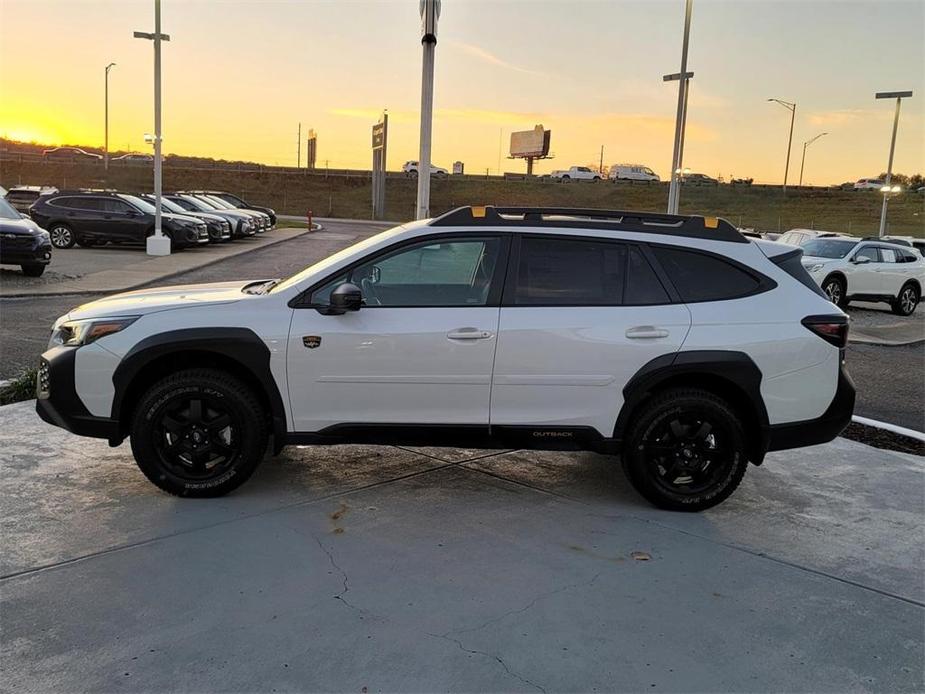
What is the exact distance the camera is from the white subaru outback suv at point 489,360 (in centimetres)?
459

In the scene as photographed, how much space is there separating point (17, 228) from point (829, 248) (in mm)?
17208

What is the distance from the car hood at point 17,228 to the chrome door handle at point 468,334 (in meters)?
14.1

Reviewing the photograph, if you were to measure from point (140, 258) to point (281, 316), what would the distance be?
60.1 ft

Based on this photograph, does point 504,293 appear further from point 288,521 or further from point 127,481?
point 127,481

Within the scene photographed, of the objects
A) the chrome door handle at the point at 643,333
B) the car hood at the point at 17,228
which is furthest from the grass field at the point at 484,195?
the chrome door handle at the point at 643,333

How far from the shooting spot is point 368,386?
4605 mm

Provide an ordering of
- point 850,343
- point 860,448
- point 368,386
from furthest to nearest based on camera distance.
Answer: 1. point 850,343
2. point 860,448
3. point 368,386

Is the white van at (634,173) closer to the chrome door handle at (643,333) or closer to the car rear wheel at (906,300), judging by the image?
the car rear wheel at (906,300)

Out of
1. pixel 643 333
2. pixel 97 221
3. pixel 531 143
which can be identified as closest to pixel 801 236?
pixel 643 333

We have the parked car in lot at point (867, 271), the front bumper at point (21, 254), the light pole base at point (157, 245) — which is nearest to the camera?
the front bumper at point (21, 254)

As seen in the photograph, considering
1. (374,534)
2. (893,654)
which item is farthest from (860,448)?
(374,534)

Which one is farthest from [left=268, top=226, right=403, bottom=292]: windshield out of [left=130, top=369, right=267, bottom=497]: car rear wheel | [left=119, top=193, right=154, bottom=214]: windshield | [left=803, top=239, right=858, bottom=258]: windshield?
[left=119, top=193, right=154, bottom=214]: windshield

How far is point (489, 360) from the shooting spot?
4582 mm

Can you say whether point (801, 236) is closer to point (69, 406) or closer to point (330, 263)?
point (330, 263)
